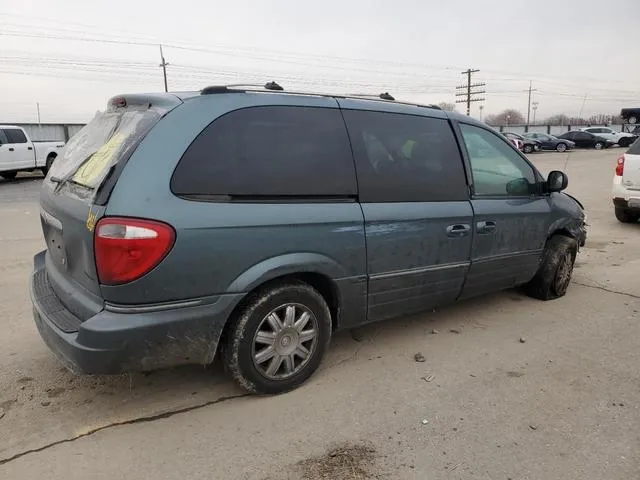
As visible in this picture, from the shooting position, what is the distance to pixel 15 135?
17266 millimetres

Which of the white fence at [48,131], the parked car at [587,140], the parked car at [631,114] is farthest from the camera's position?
the parked car at [631,114]

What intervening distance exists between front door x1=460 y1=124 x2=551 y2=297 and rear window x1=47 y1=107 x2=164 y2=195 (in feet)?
8.07

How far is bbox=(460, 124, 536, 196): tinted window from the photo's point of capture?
4.09 metres

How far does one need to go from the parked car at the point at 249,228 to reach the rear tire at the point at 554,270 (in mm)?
1194

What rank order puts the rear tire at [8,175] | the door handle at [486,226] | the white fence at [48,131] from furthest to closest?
the white fence at [48,131] < the rear tire at [8,175] < the door handle at [486,226]

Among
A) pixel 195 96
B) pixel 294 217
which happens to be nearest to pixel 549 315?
pixel 294 217

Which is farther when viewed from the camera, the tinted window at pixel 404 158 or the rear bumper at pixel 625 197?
the rear bumper at pixel 625 197

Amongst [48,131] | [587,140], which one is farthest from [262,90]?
[587,140]

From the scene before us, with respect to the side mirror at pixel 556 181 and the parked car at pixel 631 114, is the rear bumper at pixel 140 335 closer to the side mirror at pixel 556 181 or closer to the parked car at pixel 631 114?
the side mirror at pixel 556 181

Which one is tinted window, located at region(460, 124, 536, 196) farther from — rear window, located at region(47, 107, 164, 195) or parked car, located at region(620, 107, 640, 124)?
parked car, located at region(620, 107, 640, 124)

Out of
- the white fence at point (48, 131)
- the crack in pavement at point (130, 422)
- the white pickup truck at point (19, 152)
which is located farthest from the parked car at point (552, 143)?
the crack in pavement at point (130, 422)

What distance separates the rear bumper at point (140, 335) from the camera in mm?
2549

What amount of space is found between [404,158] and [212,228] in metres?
1.57

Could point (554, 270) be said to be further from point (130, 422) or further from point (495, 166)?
point (130, 422)
